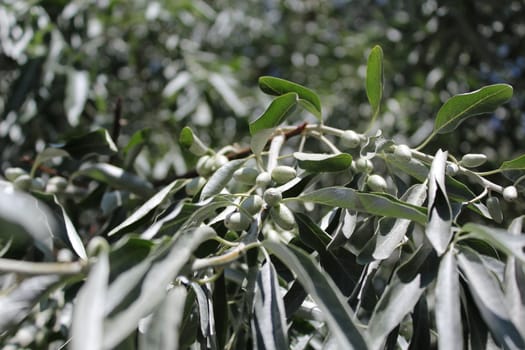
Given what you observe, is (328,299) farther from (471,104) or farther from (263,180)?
(471,104)

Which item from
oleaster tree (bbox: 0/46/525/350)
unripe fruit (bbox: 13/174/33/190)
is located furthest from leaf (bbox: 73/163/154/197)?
unripe fruit (bbox: 13/174/33/190)

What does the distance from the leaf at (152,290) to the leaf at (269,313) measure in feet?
0.34

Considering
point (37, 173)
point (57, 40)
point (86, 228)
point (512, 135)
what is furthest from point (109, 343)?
point (512, 135)

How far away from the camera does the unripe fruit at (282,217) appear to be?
79cm

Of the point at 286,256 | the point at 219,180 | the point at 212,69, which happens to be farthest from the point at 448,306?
the point at 212,69

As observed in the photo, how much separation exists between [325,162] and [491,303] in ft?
1.05

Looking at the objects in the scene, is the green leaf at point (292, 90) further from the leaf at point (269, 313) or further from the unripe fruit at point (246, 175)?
the leaf at point (269, 313)

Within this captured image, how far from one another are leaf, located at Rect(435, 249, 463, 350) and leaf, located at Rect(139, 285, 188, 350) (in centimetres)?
24

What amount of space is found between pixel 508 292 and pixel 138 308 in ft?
1.26

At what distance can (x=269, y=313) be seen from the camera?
653 mm

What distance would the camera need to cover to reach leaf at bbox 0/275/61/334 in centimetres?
60

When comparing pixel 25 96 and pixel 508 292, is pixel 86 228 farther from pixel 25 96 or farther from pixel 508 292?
pixel 508 292

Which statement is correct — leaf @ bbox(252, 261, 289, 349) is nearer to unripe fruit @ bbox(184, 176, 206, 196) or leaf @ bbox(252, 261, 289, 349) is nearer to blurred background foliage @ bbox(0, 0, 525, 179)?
unripe fruit @ bbox(184, 176, 206, 196)

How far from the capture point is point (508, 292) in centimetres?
64
